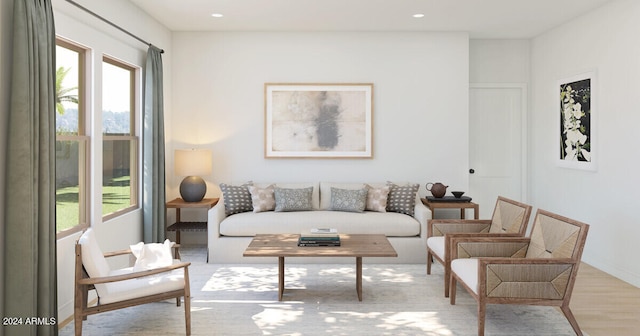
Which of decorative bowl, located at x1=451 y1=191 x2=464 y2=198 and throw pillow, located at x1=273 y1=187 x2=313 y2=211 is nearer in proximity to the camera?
throw pillow, located at x1=273 y1=187 x2=313 y2=211

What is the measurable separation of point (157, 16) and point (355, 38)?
243 cm

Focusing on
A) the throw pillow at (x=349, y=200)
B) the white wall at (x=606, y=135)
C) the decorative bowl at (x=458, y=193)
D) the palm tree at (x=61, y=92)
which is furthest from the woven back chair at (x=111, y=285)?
the white wall at (x=606, y=135)

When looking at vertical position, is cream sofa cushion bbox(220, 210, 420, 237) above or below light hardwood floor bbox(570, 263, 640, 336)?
above

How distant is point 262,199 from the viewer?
19.4 ft

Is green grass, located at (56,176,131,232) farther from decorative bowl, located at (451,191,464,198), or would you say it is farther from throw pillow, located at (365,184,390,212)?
decorative bowl, located at (451,191,464,198)

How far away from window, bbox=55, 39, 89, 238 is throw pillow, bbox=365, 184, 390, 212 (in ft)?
10.3

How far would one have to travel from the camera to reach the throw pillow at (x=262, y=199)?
5.88 meters

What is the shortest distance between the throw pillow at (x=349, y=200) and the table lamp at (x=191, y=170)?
5.21 feet

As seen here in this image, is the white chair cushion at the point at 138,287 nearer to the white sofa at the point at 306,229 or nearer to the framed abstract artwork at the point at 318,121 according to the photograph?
the white sofa at the point at 306,229

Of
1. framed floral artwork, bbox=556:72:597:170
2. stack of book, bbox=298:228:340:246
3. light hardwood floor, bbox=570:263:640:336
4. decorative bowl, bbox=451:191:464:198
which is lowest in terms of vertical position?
light hardwood floor, bbox=570:263:640:336

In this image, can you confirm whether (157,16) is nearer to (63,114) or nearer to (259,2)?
(259,2)

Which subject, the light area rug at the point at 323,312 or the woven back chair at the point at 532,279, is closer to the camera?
the woven back chair at the point at 532,279

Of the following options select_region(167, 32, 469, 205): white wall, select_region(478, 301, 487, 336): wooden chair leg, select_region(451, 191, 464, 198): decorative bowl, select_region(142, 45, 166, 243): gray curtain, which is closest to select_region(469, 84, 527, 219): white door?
select_region(167, 32, 469, 205): white wall

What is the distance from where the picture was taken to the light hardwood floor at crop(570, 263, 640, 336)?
358cm
